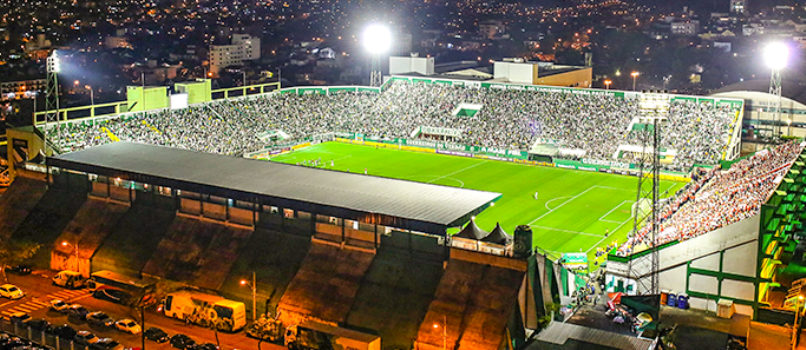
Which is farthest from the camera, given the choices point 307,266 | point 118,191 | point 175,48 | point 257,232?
point 175,48

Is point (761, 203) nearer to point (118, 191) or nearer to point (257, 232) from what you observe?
point (257, 232)

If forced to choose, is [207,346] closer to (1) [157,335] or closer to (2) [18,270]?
(1) [157,335]

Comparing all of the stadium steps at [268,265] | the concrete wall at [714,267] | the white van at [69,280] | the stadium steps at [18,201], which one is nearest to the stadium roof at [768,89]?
the concrete wall at [714,267]

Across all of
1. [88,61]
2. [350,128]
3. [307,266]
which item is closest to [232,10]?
[88,61]

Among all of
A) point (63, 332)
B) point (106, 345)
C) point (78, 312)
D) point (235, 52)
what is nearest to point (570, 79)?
point (78, 312)

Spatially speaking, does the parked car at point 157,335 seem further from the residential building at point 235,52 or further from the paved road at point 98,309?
the residential building at point 235,52

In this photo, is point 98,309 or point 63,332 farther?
point 98,309

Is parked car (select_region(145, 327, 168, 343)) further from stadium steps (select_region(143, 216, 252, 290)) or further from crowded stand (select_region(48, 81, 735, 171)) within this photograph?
crowded stand (select_region(48, 81, 735, 171))

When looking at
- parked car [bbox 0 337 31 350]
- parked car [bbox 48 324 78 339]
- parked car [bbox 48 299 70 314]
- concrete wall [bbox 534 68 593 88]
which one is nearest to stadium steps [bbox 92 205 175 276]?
parked car [bbox 48 299 70 314]
